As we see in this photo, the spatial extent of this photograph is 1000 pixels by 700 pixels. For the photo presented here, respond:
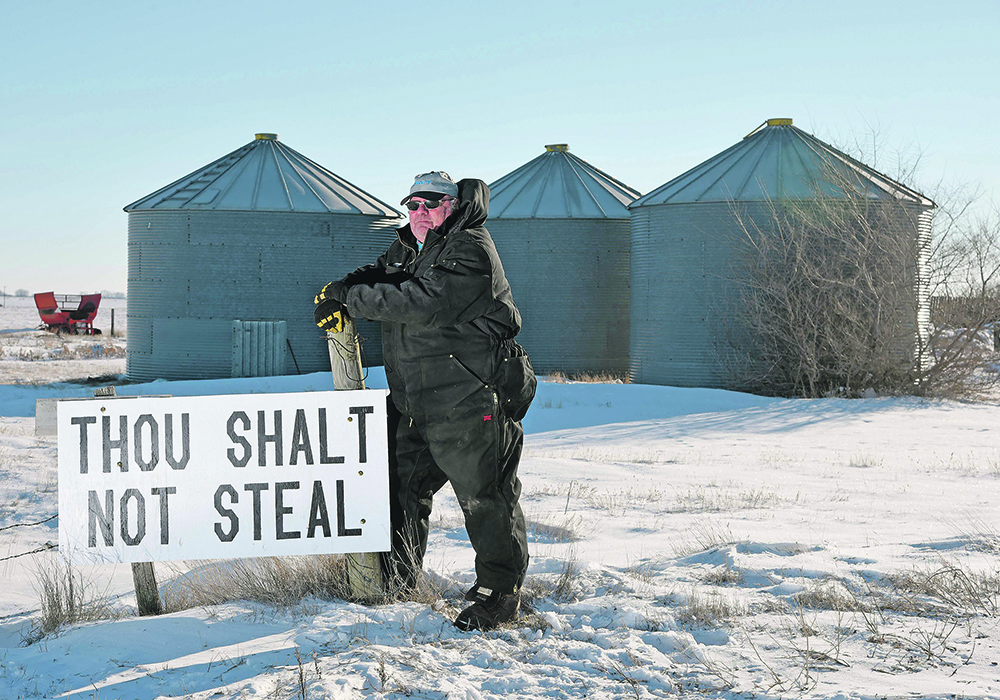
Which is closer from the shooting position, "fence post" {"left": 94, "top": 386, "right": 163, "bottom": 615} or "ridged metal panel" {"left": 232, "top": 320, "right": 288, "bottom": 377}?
"fence post" {"left": 94, "top": 386, "right": 163, "bottom": 615}

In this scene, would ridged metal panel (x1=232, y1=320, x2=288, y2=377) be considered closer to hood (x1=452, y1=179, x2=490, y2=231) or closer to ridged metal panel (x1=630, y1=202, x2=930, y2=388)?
ridged metal panel (x1=630, y1=202, x2=930, y2=388)

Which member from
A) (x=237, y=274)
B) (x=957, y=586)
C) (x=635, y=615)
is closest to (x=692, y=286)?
(x=237, y=274)

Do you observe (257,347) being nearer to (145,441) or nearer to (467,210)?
(145,441)

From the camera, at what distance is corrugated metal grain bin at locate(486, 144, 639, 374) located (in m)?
21.9

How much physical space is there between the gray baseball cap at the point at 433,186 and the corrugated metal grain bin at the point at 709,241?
1567 centimetres

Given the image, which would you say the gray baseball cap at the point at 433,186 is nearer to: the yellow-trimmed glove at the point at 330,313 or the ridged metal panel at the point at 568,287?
the yellow-trimmed glove at the point at 330,313

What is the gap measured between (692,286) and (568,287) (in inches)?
138

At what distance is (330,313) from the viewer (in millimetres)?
4199

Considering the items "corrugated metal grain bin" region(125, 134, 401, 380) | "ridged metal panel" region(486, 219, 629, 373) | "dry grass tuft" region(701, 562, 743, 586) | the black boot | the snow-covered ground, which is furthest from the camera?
"ridged metal panel" region(486, 219, 629, 373)

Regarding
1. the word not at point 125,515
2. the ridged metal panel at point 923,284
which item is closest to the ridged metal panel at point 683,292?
the ridged metal panel at point 923,284

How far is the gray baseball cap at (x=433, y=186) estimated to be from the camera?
418cm

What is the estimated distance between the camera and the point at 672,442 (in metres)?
12.5

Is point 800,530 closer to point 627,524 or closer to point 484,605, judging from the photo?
point 627,524

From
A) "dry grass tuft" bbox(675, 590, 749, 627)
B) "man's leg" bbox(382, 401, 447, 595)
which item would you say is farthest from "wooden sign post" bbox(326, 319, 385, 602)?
"dry grass tuft" bbox(675, 590, 749, 627)
